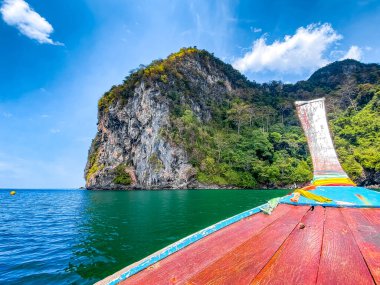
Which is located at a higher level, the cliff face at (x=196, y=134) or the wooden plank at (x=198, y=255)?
the cliff face at (x=196, y=134)

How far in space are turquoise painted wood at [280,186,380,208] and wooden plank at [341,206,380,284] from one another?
6.6 inches

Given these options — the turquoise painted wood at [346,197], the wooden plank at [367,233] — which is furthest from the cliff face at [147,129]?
the wooden plank at [367,233]

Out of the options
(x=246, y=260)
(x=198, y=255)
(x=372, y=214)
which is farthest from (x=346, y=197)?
(x=198, y=255)

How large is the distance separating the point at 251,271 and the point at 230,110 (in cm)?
6578

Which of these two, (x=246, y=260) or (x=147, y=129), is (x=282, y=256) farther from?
(x=147, y=129)

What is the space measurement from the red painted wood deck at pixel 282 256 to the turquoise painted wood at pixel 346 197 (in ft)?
1.51

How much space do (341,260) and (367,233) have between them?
735mm

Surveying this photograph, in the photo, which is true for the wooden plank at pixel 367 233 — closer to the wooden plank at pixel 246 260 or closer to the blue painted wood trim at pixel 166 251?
the wooden plank at pixel 246 260

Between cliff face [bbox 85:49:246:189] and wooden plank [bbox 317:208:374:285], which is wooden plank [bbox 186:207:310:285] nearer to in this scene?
wooden plank [bbox 317:208:374:285]

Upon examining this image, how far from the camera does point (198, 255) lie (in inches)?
69.4

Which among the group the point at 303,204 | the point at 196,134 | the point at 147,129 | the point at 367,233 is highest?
the point at 147,129

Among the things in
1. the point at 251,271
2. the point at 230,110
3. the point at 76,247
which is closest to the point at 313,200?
the point at 251,271

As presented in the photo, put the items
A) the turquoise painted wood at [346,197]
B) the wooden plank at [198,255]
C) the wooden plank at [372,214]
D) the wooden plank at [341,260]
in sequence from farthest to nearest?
the turquoise painted wood at [346,197], the wooden plank at [372,214], the wooden plank at [198,255], the wooden plank at [341,260]

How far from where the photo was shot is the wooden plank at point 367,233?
1378 mm
